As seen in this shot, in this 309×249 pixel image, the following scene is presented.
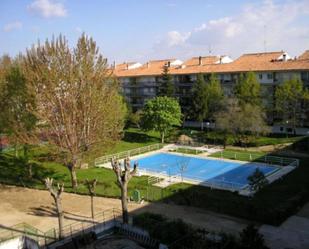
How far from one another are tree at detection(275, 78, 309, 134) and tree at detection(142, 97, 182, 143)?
564 inches

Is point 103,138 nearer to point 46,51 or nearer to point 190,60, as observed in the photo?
point 46,51

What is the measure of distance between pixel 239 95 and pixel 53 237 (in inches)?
1500

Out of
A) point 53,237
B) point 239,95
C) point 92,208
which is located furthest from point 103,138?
point 239,95

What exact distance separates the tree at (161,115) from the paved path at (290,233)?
2832 cm

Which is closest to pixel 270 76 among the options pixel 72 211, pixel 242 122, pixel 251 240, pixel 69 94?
pixel 242 122

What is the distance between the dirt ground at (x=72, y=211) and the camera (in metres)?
25.1

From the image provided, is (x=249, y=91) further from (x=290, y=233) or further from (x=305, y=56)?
(x=290, y=233)

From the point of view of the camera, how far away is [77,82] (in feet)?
102

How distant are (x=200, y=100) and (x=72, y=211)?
1416 inches

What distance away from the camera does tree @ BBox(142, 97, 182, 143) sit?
52.2 meters

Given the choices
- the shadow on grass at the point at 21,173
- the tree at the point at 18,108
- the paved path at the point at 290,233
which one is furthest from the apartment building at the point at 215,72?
the paved path at the point at 290,233

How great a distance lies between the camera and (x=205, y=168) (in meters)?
41.7

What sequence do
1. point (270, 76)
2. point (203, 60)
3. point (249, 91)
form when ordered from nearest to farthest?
point (249, 91), point (270, 76), point (203, 60)

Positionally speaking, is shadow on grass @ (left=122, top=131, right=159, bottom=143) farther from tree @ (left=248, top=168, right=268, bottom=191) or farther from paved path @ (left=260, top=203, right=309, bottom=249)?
paved path @ (left=260, top=203, right=309, bottom=249)
